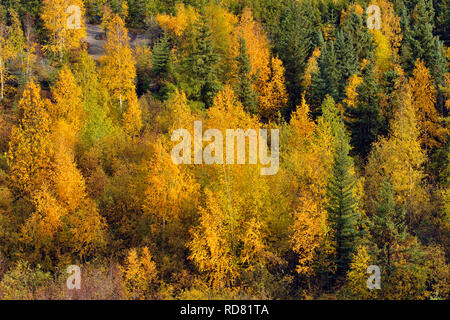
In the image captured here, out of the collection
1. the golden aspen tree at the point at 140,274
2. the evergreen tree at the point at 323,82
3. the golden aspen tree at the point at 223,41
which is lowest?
the golden aspen tree at the point at 140,274

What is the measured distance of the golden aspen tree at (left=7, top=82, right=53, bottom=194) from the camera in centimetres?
3544

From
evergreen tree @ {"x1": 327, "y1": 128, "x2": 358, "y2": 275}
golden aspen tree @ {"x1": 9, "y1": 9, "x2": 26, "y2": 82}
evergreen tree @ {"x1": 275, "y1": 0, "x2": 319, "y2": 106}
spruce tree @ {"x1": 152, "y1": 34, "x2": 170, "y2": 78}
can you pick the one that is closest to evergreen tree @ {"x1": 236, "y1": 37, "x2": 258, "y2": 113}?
evergreen tree @ {"x1": 275, "y1": 0, "x2": 319, "y2": 106}

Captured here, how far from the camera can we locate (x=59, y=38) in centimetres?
5312

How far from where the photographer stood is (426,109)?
135ft

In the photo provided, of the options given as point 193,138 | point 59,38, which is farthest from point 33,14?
point 193,138

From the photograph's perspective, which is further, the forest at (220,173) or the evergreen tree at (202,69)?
the evergreen tree at (202,69)

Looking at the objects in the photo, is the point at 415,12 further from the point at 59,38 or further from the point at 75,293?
the point at 75,293

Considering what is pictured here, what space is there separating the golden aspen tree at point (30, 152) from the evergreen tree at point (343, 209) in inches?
993

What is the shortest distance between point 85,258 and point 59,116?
1766cm

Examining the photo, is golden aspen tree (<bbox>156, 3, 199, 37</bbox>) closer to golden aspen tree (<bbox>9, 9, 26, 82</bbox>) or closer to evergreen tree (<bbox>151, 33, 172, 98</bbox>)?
evergreen tree (<bbox>151, 33, 172, 98</bbox>)

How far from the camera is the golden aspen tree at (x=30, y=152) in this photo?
3544 cm

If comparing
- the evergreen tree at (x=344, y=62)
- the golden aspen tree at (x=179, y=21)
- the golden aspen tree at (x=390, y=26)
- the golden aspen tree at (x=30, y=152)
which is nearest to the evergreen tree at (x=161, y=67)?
the golden aspen tree at (x=179, y=21)

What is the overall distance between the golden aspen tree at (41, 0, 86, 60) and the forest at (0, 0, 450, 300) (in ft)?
0.93

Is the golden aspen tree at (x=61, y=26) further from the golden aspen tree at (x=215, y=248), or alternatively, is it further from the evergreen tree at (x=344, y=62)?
the golden aspen tree at (x=215, y=248)
